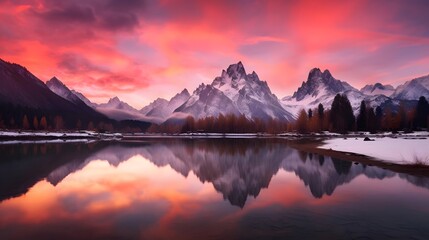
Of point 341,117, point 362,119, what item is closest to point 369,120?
point 362,119

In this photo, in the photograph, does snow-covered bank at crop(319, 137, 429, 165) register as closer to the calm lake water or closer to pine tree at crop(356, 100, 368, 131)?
the calm lake water

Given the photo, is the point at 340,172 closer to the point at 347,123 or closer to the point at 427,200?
the point at 427,200

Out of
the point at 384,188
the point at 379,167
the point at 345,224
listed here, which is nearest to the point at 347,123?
the point at 379,167

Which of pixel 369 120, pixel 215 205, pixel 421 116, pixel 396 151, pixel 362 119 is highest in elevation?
pixel 421 116

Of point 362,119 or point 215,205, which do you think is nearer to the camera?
point 215,205

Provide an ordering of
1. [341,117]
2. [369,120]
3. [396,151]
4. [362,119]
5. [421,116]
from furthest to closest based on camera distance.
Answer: [341,117], [362,119], [421,116], [369,120], [396,151]

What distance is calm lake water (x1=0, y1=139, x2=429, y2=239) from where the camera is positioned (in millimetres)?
14211

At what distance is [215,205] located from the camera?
779 inches

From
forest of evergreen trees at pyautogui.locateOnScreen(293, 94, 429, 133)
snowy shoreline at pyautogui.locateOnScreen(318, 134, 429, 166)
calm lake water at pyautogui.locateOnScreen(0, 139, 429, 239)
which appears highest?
forest of evergreen trees at pyautogui.locateOnScreen(293, 94, 429, 133)

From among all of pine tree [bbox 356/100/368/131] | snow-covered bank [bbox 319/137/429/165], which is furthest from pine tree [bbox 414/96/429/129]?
snow-covered bank [bbox 319/137/429/165]

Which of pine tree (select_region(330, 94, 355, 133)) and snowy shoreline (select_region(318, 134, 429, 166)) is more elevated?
pine tree (select_region(330, 94, 355, 133))

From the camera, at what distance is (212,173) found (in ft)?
113

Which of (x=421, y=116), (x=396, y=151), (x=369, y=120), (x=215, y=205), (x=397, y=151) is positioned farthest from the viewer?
(x=421, y=116)

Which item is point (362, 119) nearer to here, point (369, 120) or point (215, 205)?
point (369, 120)
